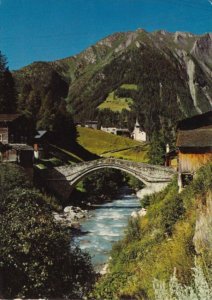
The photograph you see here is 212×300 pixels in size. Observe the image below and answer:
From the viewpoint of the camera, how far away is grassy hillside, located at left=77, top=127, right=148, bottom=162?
2173 inches

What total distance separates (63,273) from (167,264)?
259cm

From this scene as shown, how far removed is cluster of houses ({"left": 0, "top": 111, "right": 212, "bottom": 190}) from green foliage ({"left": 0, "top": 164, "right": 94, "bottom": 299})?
416 inches

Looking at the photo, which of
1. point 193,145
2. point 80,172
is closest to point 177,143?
point 193,145

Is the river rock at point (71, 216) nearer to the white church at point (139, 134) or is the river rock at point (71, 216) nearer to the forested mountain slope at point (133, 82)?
the forested mountain slope at point (133, 82)

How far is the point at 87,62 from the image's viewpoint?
165 m

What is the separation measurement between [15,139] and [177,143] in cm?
1858

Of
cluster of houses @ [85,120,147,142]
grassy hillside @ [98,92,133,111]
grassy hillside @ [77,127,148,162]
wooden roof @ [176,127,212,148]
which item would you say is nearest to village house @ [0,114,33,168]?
wooden roof @ [176,127,212,148]

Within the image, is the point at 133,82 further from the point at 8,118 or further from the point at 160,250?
the point at 160,250

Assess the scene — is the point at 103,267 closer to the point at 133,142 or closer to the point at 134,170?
the point at 134,170

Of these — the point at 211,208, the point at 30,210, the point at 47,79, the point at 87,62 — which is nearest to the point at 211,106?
the point at 30,210

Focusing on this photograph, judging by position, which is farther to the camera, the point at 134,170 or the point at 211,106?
the point at 134,170

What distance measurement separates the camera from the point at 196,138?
2264cm

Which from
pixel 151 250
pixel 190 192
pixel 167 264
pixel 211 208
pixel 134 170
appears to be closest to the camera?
pixel 211 208

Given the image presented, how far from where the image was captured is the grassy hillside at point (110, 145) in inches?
2173
